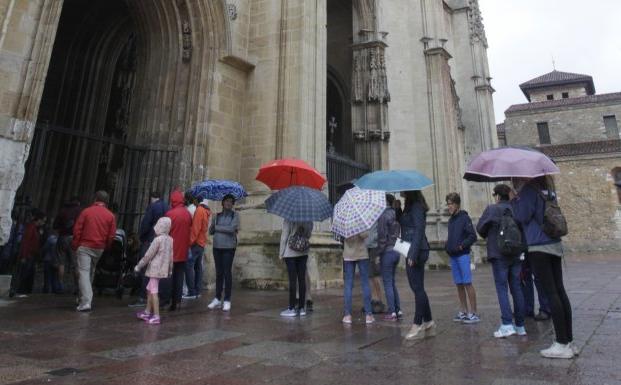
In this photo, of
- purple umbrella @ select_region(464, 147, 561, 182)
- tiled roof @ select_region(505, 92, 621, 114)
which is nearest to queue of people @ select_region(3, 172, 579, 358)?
purple umbrella @ select_region(464, 147, 561, 182)

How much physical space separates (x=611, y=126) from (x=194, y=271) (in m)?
44.8

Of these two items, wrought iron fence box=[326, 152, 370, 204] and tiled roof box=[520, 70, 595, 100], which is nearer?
wrought iron fence box=[326, 152, 370, 204]

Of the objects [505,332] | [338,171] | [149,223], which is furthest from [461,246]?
[338,171]

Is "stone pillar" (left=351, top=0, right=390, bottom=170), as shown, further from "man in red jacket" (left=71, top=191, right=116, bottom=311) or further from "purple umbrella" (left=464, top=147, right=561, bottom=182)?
"purple umbrella" (left=464, top=147, right=561, bottom=182)

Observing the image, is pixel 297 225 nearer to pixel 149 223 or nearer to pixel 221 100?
pixel 149 223

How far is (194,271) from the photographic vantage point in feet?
25.7

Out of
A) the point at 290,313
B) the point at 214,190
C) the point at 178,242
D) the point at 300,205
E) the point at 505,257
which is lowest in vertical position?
the point at 290,313

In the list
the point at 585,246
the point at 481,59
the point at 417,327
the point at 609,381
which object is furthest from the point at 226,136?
the point at 585,246

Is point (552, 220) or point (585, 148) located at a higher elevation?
point (585, 148)

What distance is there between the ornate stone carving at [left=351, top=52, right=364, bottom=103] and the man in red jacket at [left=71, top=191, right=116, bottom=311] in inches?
416

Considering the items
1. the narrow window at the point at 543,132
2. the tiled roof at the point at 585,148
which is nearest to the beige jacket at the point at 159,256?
the tiled roof at the point at 585,148

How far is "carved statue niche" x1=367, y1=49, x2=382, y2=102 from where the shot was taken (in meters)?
14.7

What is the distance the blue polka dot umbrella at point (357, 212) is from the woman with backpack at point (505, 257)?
112 centimetres

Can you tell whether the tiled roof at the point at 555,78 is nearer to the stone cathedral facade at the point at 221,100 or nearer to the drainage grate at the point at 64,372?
the stone cathedral facade at the point at 221,100
